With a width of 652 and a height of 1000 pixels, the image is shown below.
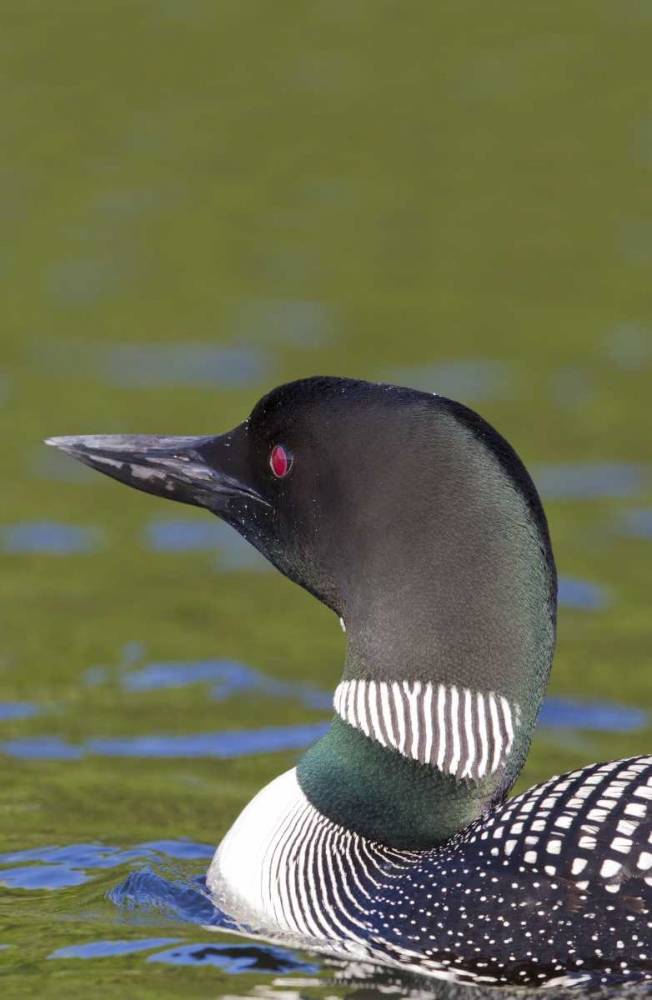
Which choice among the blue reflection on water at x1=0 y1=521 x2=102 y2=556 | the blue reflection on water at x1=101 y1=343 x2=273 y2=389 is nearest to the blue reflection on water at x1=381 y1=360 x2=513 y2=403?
the blue reflection on water at x1=101 y1=343 x2=273 y2=389

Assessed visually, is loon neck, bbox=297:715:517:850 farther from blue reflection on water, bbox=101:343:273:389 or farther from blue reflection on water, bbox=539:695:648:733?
blue reflection on water, bbox=101:343:273:389

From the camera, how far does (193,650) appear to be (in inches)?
299

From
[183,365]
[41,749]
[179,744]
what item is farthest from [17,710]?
[183,365]

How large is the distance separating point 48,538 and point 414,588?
4245 mm

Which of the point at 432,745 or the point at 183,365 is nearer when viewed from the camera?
the point at 432,745

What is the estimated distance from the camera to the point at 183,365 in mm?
10859

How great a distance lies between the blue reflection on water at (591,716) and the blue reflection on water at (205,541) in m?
1.84

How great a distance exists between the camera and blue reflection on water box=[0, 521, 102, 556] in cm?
856

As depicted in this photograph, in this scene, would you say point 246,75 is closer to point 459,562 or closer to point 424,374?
point 424,374

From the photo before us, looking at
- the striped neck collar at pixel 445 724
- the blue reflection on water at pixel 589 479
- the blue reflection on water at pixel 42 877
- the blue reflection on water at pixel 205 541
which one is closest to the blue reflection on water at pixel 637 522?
the blue reflection on water at pixel 589 479

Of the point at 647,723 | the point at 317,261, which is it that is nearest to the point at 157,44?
the point at 317,261

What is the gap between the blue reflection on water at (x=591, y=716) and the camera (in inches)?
271

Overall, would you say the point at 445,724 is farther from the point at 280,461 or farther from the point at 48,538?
the point at 48,538

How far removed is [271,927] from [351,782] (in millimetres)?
400
